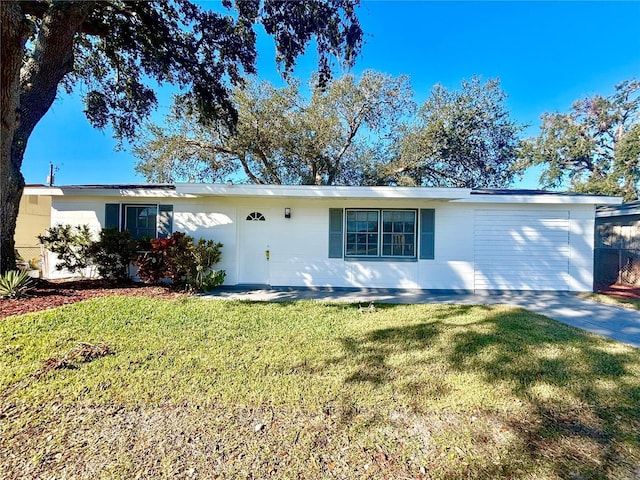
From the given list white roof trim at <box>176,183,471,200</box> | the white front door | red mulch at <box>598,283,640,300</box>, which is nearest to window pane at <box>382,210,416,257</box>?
white roof trim at <box>176,183,471,200</box>

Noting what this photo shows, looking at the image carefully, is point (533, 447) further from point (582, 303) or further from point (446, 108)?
point (446, 108)

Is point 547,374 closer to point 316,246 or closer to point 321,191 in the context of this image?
point 321,191

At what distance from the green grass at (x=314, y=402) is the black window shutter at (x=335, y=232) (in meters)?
A: 3.46

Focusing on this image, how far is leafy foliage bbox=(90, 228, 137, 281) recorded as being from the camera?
7.23m

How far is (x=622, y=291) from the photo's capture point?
Answer: 8.14m

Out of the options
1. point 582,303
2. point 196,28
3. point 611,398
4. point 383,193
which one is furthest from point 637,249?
point 196,28

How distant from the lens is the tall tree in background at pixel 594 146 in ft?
54.6

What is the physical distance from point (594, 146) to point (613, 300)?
17684 millimetres

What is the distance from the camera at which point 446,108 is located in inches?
460

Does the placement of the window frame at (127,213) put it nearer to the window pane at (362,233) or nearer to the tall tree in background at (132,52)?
the tall tree in background at (132,52)

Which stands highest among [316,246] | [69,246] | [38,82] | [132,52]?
[132,52]

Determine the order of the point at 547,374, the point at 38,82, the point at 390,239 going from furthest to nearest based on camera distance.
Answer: the point at 390,239
the point at 38,82
the point at 547,374

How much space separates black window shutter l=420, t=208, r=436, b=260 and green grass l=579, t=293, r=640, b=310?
3991mm

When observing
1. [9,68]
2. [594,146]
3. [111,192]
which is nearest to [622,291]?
[9,68]
